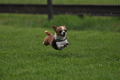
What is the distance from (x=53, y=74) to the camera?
631 cm

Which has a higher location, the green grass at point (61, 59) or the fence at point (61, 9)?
the green grass at point (61, 59)

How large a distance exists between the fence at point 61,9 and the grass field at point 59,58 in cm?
195

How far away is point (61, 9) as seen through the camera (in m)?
16.6

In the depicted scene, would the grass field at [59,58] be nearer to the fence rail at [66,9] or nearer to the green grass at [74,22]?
the green grass at [74,22]

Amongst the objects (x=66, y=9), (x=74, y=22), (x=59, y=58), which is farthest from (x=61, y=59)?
(x=66, y=9)

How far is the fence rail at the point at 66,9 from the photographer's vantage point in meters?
15.5

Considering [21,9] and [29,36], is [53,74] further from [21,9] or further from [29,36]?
[21,9]

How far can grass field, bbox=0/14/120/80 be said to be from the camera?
6277 mm

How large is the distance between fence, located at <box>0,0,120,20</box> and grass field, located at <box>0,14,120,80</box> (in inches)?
76.8

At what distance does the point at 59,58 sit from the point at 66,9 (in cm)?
887

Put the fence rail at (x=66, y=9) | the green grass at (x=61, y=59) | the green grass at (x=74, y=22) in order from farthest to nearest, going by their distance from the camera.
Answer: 1. the fence rail at (x=66, y=9)
2. the green grass at (x=74, y=22)
3. the green grass at (x=61, y=59)

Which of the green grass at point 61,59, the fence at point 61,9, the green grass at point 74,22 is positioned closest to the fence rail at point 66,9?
the fence at point 61,9

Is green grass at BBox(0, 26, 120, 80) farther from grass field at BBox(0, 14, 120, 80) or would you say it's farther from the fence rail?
the fence rail

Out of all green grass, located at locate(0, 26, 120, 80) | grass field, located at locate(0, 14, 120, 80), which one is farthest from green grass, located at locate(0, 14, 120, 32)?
green grass, located at locate(0, 26, 120, 80)
